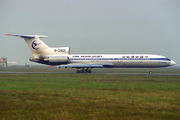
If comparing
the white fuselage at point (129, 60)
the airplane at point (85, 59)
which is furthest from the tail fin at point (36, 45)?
the white fuselage at point (129, 60)

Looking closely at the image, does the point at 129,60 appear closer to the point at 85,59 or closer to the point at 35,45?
the point at 85,59

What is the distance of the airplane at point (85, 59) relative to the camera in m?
44.0

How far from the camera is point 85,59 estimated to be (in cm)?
4538

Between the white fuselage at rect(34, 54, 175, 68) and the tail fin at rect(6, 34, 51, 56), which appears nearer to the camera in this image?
the white fuselage at rect(34, 54, 175, 68)

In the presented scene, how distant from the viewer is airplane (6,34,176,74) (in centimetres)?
4403

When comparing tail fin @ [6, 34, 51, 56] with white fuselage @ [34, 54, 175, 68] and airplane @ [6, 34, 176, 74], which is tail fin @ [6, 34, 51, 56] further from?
white fuselage @ [34, 54, 175, 68]

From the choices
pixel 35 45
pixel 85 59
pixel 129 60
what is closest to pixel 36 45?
pixel 35 45

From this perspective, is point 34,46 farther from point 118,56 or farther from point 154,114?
point 154,114

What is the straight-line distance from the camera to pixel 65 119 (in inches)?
340

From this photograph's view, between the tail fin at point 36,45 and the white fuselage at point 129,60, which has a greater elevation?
the tail fin at point 36,45

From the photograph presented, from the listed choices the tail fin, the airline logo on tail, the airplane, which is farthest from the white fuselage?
the airline logo on tail

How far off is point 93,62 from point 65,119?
3663 centimetres

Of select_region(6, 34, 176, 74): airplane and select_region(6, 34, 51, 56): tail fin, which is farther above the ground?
select_region(6, 34, 51, 56): tail fin

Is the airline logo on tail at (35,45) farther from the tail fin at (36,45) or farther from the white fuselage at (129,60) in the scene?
the white fuselage at (129,60)
